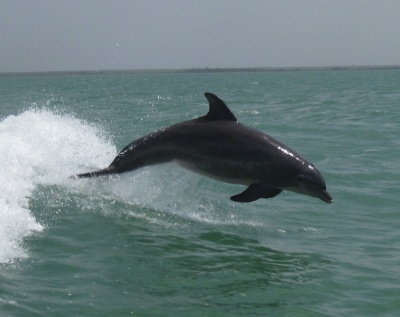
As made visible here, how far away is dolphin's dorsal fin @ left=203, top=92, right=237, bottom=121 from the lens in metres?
8.86

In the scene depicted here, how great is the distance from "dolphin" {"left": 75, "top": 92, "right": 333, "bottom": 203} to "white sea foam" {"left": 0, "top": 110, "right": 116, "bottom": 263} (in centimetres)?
193

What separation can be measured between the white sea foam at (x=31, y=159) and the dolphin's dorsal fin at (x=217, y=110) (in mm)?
2511

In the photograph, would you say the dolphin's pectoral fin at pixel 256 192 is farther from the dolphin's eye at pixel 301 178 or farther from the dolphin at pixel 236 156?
the dolphin's eye at pixel 301 178

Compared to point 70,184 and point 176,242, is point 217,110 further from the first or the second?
point 70,184

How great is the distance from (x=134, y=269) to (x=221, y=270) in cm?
92

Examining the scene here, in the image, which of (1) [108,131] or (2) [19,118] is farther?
(1) [108,131]

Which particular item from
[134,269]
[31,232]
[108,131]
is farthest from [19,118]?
[134,269]

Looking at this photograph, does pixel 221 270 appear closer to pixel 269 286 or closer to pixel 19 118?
pixel 269 286

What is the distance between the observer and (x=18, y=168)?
1211cm

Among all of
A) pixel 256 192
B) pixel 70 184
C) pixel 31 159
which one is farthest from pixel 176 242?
pixel 31 159

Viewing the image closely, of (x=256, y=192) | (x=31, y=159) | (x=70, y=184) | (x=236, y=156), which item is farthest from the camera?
(x=31, y=159)

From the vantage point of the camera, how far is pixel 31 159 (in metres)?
12.8

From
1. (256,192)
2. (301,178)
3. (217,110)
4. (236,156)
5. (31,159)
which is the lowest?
(31,159)

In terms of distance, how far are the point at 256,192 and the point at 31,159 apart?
5.40m
